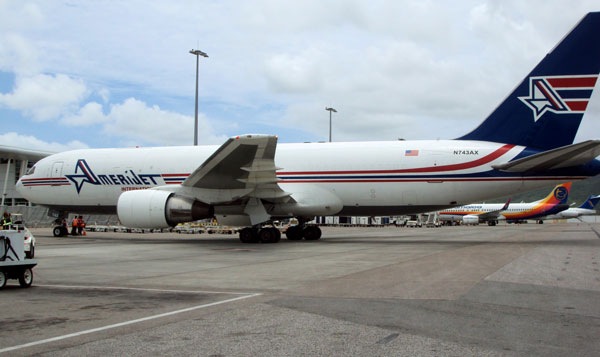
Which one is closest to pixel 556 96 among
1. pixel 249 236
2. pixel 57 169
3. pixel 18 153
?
pixel 249 236

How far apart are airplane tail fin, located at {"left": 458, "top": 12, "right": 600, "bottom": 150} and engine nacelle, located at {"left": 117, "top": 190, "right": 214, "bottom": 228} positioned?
11477mm

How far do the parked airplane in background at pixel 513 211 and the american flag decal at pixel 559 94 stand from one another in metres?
50.0

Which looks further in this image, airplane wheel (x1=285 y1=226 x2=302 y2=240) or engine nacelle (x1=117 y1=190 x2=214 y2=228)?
airplane wheel (x1=285 y1=226 x2=302 y2=240)

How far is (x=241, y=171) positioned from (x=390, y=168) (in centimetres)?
584

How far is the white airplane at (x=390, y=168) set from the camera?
58.2 feet

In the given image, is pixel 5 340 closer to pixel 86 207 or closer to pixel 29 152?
pixel 86 207

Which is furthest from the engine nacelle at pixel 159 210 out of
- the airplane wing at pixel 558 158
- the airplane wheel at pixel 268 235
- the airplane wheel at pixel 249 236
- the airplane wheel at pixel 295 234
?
the airplane wing at pixel 558 158

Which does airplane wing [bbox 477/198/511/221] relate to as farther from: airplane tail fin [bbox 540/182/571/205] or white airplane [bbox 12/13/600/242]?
white airplane [bbox 12/13/600/242]

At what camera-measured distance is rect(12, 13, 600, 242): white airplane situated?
17750mm

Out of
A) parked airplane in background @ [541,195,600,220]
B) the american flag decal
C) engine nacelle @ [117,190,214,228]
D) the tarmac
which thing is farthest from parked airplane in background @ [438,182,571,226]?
the tarmac

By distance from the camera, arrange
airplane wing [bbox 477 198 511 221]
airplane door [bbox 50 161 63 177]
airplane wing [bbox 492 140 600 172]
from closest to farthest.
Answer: airplane wing [bbox 492 140 600 172] < airplane door [bbox 50 161 63 177] < airplane wing [bbox 477 198 511 221]

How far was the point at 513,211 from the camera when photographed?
231 ft

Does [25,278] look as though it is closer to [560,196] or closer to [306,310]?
[306,310]

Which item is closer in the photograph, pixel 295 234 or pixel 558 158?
pixel 558 158
